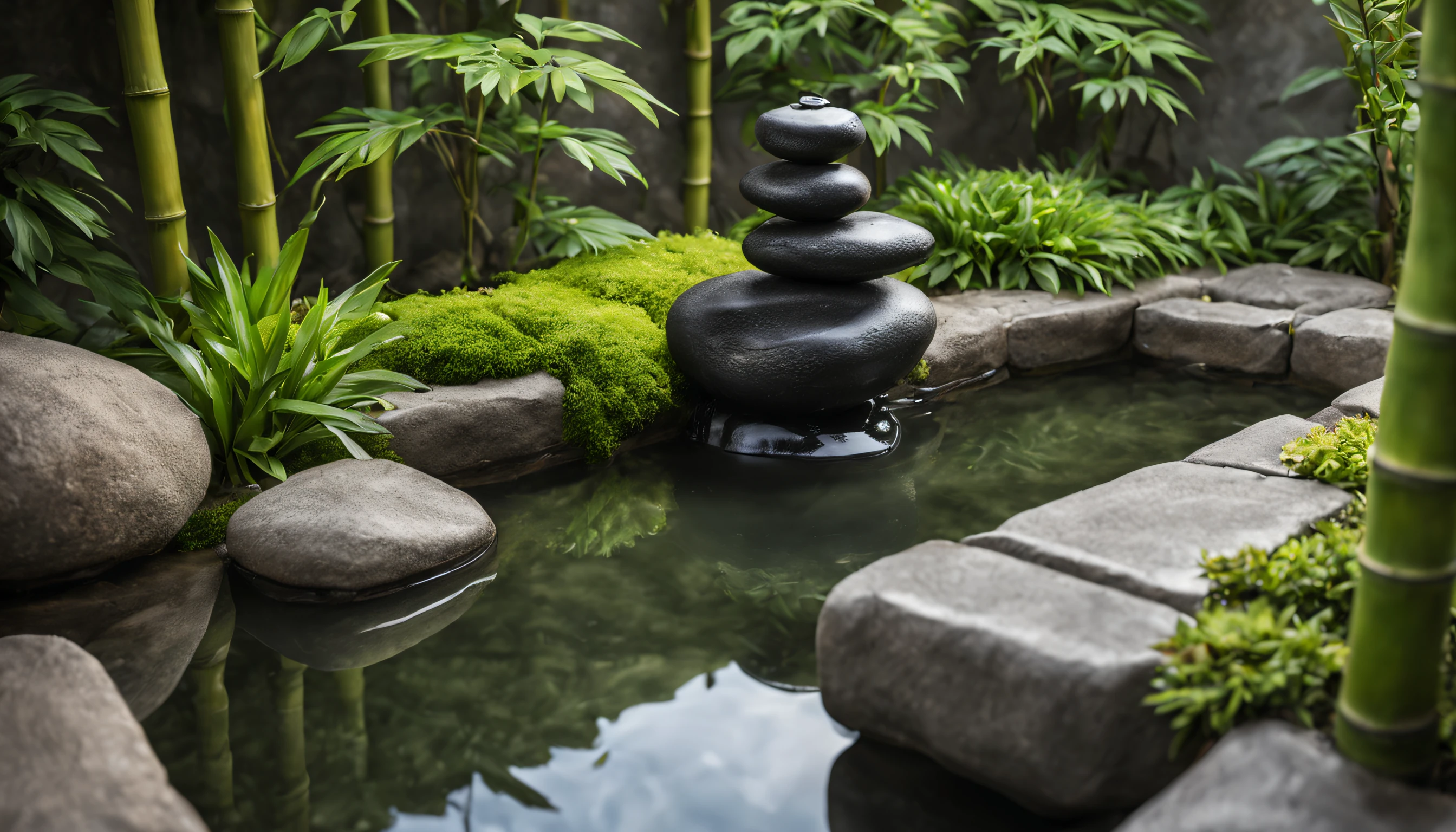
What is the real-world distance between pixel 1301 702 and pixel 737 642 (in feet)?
4.75

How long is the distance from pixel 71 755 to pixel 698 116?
15.8ft

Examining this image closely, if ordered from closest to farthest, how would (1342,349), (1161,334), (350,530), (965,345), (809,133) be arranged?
(350,530), (809,133), (1342,349), (965,345), (1161,334)

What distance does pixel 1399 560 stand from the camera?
5.94 feet

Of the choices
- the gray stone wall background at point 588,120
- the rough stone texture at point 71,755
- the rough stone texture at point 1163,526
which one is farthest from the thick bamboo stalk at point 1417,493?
the gray stone wall background at point 588,120

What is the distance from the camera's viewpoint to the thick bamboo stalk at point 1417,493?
1680 mm

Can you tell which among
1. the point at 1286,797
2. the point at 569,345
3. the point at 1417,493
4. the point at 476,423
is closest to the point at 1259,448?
the point at 1417,493

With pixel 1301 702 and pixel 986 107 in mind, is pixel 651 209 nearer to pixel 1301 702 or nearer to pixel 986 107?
pixel 986 107

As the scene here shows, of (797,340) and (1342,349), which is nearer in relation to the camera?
(797,340)

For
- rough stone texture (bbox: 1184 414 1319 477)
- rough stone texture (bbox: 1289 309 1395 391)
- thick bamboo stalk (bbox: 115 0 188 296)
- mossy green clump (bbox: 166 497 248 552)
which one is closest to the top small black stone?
rough stone texture (bbox: 1184 414 1319 477)

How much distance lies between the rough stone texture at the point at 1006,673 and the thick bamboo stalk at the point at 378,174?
138 inches

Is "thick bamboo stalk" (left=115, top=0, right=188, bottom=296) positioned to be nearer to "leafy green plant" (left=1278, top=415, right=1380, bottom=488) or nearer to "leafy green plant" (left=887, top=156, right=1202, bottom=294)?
"leafy green plant" (left=887, top=156, right=1202, bottom=294)

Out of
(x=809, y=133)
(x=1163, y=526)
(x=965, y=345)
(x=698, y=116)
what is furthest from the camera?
(x=698, y=116)

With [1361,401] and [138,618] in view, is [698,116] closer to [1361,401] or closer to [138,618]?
[1361,401]

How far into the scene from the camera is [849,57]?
269 inches
